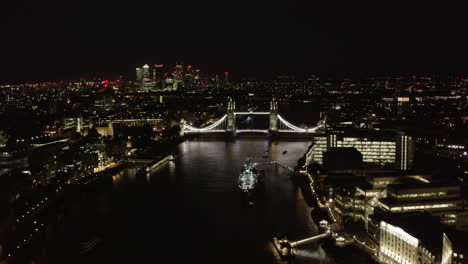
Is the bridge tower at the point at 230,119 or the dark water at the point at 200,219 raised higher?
the bridge tower at the point at 230,119

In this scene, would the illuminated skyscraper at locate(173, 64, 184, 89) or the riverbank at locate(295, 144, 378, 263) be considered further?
the illuminated skyscraper at locate(173, 64, 184, 89)

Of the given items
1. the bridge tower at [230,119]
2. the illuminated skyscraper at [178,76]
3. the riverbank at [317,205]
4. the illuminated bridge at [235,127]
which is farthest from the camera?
the illuminated skyscraper at [178,76]

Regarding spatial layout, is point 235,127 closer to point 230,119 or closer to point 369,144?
point 230,119

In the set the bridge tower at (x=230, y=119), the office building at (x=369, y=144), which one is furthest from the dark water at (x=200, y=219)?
the bridge tower at (x=230, y=119)

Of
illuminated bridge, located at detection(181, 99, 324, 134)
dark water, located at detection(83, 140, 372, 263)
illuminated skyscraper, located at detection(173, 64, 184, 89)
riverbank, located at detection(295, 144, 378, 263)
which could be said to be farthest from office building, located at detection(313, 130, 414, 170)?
illuminated skyscraper, located at detection(173, 64, 184, 89)

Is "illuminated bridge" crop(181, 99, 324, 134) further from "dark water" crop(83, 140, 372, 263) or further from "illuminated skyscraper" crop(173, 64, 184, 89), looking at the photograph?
"illuminated skyscraper" crop(173, 64, 184, 89)

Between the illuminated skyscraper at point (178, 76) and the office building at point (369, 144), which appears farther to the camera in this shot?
the illuminated skyscraper at point (178, 76)

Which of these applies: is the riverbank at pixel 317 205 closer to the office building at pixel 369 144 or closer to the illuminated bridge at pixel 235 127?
the office building at pixel 369 144

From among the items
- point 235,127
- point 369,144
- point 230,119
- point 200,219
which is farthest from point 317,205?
point 230,119
